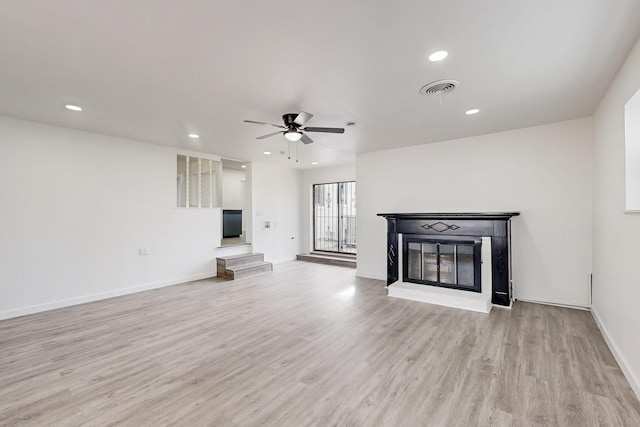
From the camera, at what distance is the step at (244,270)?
5918 millimetres

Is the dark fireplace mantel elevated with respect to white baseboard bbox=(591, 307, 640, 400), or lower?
elevated

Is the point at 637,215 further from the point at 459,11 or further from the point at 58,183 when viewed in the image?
the point at 58,183

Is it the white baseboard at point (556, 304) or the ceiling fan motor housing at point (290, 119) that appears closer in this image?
the ceiling fan motor housing at point (290, 119)

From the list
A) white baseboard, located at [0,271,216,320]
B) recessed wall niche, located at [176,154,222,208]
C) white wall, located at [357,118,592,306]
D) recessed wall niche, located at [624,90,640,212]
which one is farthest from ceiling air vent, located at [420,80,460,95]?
white baseboard, located at [0,271,216,320]

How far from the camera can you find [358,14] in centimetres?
183

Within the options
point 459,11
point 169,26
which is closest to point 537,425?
point 459,11

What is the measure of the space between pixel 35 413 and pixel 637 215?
4592mm

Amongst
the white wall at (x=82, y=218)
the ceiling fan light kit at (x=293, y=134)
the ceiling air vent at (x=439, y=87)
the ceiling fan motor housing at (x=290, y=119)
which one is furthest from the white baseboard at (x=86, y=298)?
the ceiling air vent at (x=439, y=87)

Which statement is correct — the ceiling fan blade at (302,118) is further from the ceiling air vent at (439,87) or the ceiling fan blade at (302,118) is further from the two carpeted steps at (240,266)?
the two carpeted steps at (240,266)

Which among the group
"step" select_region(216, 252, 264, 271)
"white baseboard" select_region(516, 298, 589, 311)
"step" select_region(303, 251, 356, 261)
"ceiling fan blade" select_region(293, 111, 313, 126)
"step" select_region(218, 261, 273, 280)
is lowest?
"white baseboard" select_region(516, 298, 589, 311)

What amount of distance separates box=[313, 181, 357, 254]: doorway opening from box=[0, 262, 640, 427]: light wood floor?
3800 millimetres

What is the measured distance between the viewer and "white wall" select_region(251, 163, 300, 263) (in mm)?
7133

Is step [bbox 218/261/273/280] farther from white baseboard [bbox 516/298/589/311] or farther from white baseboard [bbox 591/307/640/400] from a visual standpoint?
white baseboard [bbox 591/307/640/400]

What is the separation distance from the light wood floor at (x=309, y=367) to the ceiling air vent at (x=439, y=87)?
2623 mm
